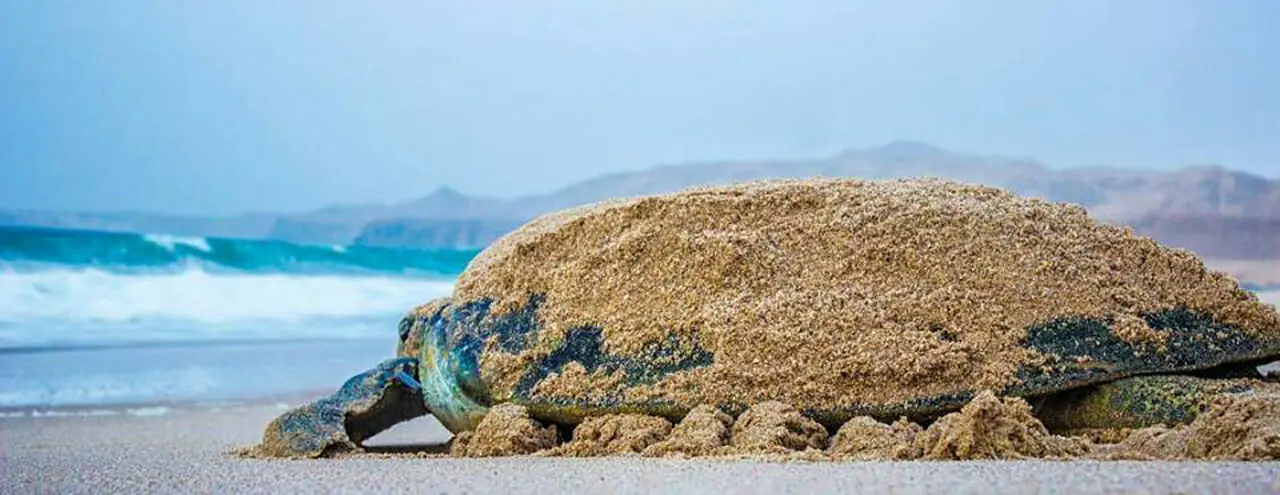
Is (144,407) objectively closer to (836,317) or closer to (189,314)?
(836,317)

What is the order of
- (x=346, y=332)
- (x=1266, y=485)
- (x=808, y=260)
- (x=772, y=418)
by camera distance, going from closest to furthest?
1. (x=1266, y=485)
2. (x=772, y=418)
3. (x=808, y=260)
4. (x=346, y=332)

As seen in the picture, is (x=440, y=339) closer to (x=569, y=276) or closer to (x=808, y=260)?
(x=569, y=276)

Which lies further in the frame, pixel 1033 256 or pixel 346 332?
pixel 346 332

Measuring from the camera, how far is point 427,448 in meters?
4.13

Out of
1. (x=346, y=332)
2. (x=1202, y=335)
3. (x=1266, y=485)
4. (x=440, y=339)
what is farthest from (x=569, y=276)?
(x=346, y=332)

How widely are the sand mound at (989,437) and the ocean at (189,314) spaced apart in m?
4.32

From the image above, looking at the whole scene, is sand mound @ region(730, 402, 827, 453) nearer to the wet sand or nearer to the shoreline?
the wet sand

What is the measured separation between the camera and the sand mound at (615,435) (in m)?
3.12

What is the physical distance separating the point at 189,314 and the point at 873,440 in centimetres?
1049

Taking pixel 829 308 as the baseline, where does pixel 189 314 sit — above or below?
above

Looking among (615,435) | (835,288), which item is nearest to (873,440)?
(835,288)

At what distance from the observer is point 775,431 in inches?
116

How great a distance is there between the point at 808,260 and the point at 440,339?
109cm

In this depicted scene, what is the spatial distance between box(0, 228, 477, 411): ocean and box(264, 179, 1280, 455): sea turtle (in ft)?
10.4
